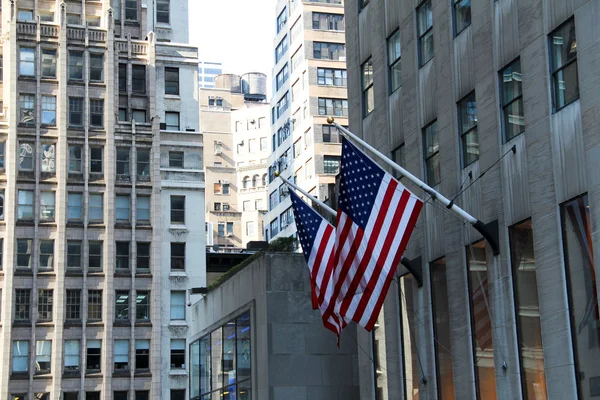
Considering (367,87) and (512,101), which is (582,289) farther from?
(367,87)

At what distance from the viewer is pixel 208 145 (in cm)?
17275

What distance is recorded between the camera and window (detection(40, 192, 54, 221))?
286 ft

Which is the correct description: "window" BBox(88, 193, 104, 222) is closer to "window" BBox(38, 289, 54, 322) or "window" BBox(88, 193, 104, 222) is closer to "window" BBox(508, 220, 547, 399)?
"window" BBox(38, 289, 54, 322)

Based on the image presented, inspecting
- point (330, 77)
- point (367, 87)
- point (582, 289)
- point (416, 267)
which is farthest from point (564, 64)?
point (330, 77)

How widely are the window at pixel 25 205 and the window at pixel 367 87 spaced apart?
55094mm

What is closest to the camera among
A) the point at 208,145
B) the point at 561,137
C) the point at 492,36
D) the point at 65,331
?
the point at 561,137

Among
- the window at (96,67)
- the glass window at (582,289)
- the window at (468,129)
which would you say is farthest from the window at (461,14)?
the window at (96,67)

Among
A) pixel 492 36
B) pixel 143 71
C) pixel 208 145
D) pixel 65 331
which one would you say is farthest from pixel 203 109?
pixel 492 36

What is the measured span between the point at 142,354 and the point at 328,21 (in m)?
38.6

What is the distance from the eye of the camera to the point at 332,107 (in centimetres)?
10319

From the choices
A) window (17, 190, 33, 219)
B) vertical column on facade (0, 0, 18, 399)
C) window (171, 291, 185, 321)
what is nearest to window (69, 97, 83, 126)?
vertical column on facade (0, 0, 18, 399)

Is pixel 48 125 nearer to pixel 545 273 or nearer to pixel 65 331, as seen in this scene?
pixel 65 331

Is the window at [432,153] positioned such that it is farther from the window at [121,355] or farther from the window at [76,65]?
the window at [76,65]

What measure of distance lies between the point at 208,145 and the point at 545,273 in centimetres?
15045
